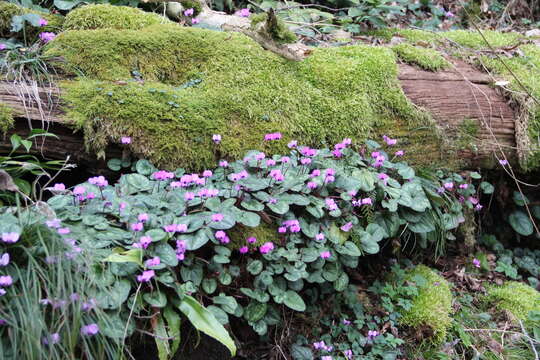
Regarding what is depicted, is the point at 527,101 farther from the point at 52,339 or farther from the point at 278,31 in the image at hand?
the point at 52,339

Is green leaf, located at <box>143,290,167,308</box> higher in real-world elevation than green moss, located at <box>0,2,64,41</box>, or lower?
lower

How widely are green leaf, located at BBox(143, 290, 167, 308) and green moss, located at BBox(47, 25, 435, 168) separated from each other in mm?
1077

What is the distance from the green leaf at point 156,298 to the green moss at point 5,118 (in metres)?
1.42

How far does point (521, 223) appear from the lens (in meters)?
4.00

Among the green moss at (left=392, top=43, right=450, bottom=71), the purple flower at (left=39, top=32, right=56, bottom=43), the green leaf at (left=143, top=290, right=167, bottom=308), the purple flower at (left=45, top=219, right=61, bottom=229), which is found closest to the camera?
the purple flower at (left=45, top=219, right=61, bottom=229)

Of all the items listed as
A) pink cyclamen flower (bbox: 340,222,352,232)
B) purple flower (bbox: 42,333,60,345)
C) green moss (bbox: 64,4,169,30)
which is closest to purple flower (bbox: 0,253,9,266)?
purple flower (bbox: 42,333,60,345)

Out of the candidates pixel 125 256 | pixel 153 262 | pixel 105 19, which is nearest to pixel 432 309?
pixel 153 262

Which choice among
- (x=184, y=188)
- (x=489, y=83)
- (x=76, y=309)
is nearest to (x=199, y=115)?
(x=184, y=188)

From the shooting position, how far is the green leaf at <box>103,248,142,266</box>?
1.99 meters

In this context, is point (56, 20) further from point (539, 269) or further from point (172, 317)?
point (539, 269)

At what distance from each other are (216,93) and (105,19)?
1139 millimetres

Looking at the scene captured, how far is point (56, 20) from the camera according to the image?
12.2ft

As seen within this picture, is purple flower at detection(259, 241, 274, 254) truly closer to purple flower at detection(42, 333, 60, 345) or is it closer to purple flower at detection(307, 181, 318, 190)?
purple flower at detection(307, 181, 318, 190)

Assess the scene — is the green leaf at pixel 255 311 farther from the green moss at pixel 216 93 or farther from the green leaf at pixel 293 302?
the green moss at pixel 216 93
